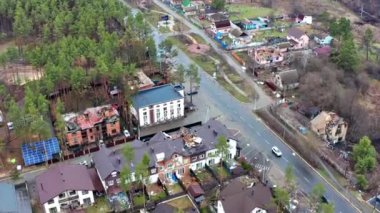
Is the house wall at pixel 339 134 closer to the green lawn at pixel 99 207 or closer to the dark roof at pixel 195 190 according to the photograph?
the dark roof at pixel 195 190

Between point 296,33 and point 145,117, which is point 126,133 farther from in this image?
point 296,33

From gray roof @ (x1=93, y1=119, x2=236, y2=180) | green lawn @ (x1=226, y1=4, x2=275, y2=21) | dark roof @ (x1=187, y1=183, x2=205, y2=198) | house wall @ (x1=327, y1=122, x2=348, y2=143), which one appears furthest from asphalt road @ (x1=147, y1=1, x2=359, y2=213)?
green lawn @ (x1=226, y1=4, x2=275, y2=21)

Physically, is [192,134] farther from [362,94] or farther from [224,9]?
[224,9]

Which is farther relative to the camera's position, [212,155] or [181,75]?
[181,75]

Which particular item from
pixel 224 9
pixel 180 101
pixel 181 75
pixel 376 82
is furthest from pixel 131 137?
pixel 224 9

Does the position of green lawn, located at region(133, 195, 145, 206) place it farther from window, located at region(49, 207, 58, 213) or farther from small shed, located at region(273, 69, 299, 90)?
small shed, located at region(273, 69, 299, 90)

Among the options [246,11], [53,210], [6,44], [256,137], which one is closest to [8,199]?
[53,210]
